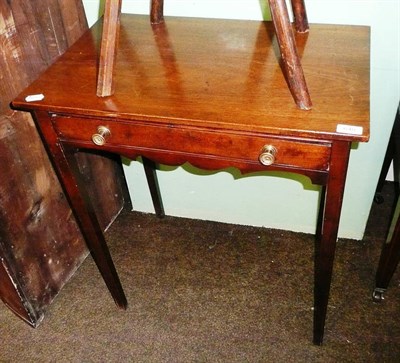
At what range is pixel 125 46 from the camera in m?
1.15

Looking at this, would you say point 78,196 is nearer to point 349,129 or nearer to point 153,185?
point 153,185

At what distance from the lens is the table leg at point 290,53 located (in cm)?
81

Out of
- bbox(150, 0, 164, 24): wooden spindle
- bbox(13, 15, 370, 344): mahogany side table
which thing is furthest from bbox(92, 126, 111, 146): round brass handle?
bbox(150, 0, 164, 24): wooden spindle

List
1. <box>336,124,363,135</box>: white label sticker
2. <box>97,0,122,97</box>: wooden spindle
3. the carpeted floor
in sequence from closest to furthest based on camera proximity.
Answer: <box>336,124,363,135</box>: white label sticker → <box>97,0,122,97</box>: wooden spindle → the carpeted floor

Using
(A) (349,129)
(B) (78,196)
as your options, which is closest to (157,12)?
(B) (78,196)

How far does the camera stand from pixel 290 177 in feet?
4.93

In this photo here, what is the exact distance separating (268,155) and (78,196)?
1.79 feet

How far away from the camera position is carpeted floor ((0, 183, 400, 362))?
1.35 metres

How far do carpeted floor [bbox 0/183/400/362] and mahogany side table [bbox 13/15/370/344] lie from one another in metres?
0.27

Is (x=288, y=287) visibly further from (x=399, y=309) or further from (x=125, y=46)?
(x=125, y=46)

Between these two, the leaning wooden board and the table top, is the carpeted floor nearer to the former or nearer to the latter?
the leaning wooden board

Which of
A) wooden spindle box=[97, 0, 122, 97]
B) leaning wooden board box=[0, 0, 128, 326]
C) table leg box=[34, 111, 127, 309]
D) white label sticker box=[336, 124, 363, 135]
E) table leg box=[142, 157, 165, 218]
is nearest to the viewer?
white label sticker box=[336, 124, 363, 135]

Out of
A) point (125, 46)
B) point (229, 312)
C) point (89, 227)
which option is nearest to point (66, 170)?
point (89, 227)

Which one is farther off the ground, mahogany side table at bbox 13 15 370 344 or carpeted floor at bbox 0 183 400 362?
mahogany side table at bbox 13 15 370 344
